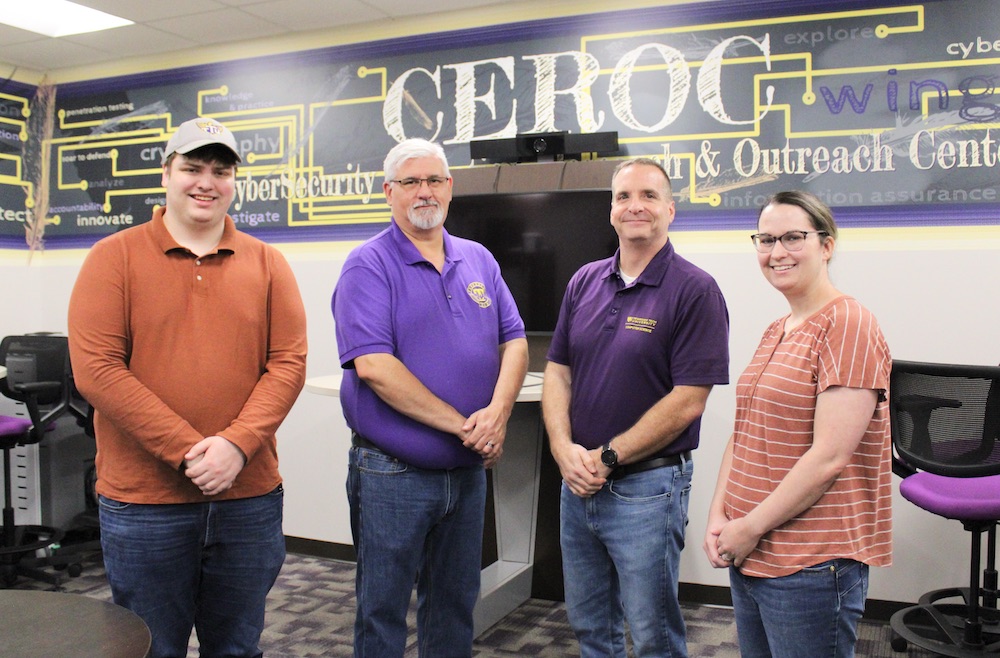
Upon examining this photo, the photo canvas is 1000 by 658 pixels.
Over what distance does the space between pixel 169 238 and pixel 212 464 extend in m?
0.51

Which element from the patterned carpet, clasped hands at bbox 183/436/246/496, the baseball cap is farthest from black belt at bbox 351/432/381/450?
the patterned carpet

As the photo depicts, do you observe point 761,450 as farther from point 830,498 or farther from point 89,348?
point 89,348

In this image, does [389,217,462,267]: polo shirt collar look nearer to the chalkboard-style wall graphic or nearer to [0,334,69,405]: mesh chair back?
the chalkboard-style wall graphic

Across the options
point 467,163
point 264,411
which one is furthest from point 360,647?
point 467,163

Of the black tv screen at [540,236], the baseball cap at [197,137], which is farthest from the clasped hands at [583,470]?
the black tv screen at [540,236]

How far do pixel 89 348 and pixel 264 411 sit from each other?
38cm

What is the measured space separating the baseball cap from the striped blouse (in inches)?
49.5

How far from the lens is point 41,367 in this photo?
402 cm

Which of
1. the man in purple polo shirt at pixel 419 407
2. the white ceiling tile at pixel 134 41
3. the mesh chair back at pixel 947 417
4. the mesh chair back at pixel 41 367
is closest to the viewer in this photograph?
the man in purple polo shirt at pixel 419 407

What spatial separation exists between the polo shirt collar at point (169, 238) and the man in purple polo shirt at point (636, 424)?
833mm

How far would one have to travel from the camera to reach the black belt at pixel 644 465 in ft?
6.22

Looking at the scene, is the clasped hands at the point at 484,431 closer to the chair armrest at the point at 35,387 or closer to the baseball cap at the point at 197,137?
the baseball cap at the point at 197,137

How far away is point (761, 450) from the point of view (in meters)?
1.56

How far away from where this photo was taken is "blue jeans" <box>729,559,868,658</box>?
1456mm
